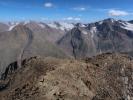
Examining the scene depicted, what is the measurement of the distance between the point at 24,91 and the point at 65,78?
851 centimetres

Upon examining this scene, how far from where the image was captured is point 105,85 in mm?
69062

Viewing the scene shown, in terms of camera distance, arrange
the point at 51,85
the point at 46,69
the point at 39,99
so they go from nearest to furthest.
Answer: the point at 39,99 < the point at 51,85 < the point at 46,69

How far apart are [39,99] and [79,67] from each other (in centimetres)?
1531

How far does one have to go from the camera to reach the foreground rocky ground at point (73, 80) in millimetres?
61656

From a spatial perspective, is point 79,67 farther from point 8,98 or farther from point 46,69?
point 8,98

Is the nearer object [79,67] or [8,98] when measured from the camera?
[8,98]

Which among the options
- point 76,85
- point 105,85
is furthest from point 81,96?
point 105,85

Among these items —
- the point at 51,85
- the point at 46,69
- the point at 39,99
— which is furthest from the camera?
the point at 46,69

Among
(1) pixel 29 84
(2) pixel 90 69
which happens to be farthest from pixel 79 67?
Result: (1) pixel 29 84

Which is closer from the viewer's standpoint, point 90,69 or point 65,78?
point 65,78

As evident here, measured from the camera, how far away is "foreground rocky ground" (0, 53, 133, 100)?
61656 millimetres

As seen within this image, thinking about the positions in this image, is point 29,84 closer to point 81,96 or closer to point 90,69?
point 81,96

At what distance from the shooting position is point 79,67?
71.2m

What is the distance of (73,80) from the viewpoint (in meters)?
66.3
